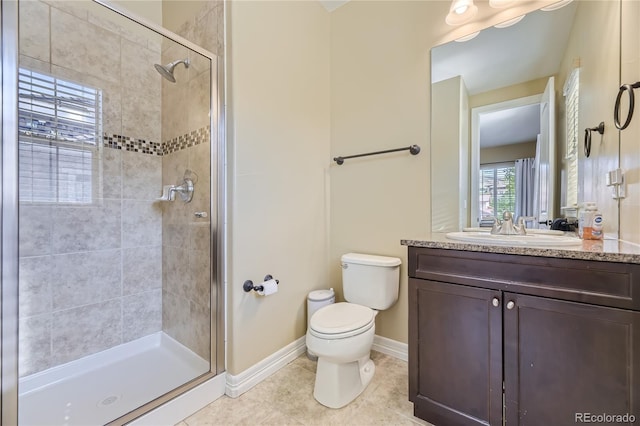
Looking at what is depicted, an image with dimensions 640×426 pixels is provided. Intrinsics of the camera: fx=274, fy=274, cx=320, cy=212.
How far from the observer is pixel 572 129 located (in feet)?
4.60

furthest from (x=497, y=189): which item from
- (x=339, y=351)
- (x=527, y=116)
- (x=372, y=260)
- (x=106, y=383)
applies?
(x=106, y=383)

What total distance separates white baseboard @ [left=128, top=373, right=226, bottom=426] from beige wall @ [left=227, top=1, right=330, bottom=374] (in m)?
0.12

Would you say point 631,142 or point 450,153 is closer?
point 631,142

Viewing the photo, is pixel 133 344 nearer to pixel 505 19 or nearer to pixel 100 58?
pixel 100 58

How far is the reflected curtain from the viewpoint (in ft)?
4.93

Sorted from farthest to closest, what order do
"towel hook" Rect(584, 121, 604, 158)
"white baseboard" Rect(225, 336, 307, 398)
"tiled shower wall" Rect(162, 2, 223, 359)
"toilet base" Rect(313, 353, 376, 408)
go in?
"tiled shower wall" Rect(162, 2, 223, 359) < "white baseboard" Rect(225, 336, 307, 398) < "toilet base" Rect(313, 353, 376, 408) < "towel hook" Rect(584, 121, 604, 158)

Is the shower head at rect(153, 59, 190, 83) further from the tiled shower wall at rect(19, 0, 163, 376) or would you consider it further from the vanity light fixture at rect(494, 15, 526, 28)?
the vanity light fixture at rect(494, 15, 526, 28)

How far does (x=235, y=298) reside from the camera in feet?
5.08

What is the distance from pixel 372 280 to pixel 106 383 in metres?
1.70

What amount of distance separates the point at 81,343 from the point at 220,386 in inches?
38.5

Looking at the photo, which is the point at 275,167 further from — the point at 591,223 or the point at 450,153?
the point at 591,223

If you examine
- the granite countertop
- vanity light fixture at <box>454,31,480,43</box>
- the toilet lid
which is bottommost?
the toilet lid

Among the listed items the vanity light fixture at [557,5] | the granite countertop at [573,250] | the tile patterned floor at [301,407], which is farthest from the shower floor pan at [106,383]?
the vanity light fixture at [557,5]

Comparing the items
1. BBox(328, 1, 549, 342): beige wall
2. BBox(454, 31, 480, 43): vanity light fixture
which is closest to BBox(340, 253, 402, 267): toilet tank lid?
BBox(328, 1, 549, 342): beige wall
